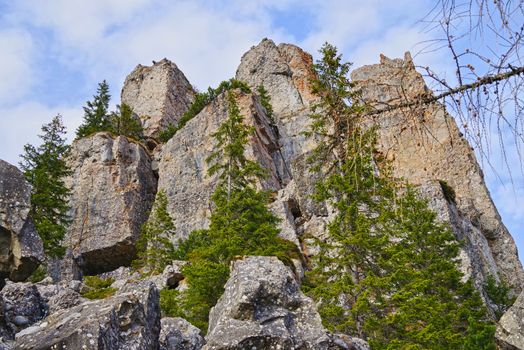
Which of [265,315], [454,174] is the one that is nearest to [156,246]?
[265,315]

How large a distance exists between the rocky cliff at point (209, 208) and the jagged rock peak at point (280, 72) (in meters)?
0.18

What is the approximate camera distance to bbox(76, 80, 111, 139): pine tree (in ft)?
164

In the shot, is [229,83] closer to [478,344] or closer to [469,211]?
[469,211]

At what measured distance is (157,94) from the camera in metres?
61.0

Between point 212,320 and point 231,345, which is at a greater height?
point 212,320

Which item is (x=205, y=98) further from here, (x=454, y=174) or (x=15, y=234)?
(x=15, y=234)

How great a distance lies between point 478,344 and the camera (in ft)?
46.1

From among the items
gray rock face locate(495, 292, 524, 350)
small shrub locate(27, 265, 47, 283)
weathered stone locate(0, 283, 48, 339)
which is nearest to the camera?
weathered stone locate(0, 283, 48, 339)

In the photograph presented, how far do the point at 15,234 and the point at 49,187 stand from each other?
20762mm

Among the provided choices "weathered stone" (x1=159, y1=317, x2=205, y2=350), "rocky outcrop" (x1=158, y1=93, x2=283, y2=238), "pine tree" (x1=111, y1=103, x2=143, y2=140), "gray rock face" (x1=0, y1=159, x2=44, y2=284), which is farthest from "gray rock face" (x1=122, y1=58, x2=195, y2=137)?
"weathered stone" (x1=159, y1=317, x2=205, y2=350)

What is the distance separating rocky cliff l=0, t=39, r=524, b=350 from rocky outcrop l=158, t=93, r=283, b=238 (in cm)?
11

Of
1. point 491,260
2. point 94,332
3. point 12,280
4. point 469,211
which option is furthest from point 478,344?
point 469,211

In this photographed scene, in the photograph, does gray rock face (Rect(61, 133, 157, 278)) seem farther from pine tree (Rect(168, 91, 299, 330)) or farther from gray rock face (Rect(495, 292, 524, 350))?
gray rock face (Rect(495, 292, 524, 350))

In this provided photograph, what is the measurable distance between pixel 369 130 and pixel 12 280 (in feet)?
40.9
